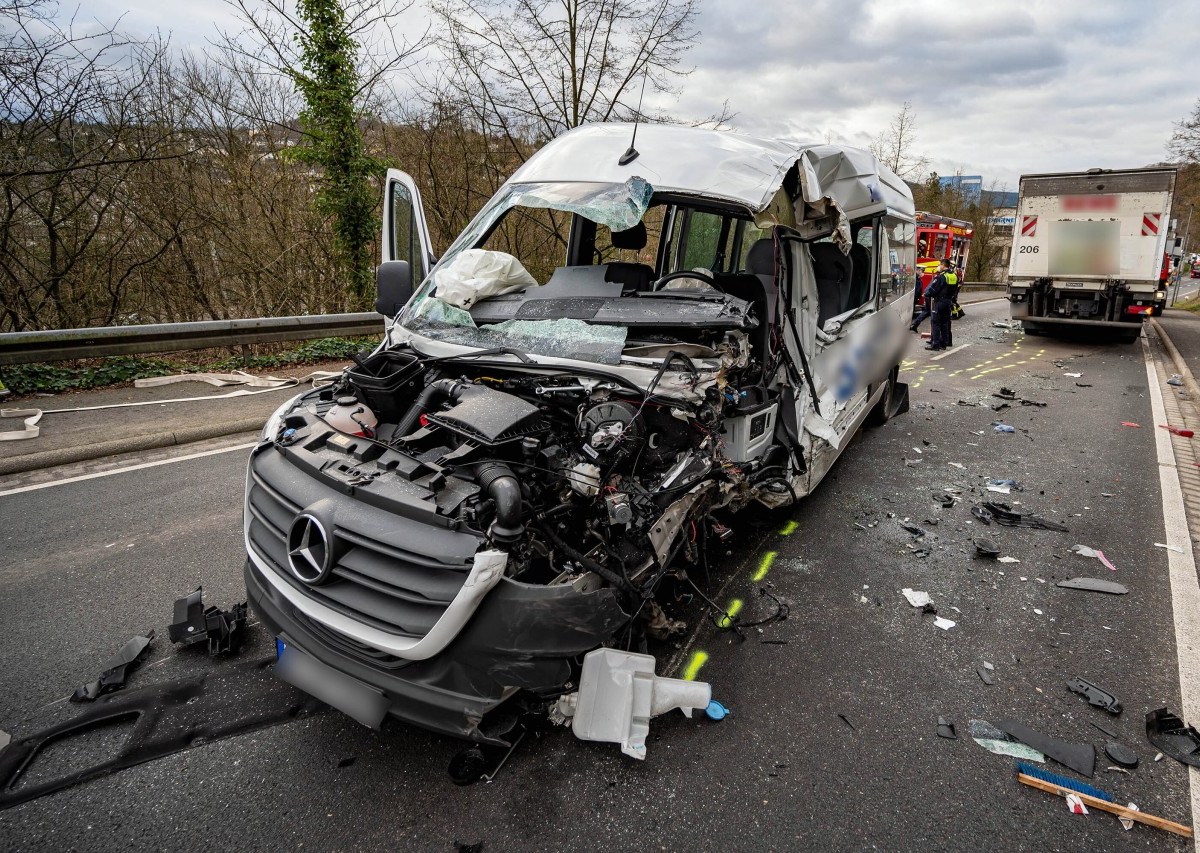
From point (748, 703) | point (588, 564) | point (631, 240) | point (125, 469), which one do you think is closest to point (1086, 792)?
point (748, 703)

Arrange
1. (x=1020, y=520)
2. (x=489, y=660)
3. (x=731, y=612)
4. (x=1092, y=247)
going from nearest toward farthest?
(x=489, y=660) < (x=731, y=612) < (x=1020, y=520) < (x=1092, y=247)

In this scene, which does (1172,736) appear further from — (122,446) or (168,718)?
(122,446)

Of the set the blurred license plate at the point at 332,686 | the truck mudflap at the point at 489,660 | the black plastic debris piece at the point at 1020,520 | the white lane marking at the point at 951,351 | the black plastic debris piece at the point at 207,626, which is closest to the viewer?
the truck mudflap at the point at 489,660

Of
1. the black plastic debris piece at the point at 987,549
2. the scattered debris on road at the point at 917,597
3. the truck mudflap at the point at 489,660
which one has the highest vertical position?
the truck mudflap at the point at 489,660

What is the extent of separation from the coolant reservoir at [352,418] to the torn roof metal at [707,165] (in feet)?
5.87

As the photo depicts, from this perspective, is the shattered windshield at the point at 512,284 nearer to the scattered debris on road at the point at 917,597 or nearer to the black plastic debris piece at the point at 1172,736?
the scattered debris on road at the point at 917,597

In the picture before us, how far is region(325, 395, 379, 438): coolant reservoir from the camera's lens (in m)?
2.71

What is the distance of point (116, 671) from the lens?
271cm

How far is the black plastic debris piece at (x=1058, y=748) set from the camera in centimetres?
236

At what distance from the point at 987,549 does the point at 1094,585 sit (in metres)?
0.56

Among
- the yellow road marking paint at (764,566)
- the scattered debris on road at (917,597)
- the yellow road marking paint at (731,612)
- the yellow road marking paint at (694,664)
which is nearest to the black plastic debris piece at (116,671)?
the yellow road marking paint at (694,664)

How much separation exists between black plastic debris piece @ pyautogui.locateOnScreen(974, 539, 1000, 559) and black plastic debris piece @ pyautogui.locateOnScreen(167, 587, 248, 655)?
14.1ft

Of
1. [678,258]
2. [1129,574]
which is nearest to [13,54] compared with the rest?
[678,258]

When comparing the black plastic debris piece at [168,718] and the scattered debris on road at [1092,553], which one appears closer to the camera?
the black plastic debris piece at [168,718]
